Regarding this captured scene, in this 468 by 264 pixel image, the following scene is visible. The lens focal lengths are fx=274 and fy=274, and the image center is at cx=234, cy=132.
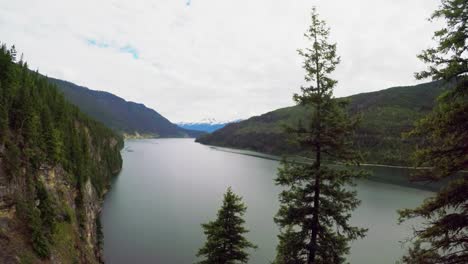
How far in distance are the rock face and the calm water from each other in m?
9.10

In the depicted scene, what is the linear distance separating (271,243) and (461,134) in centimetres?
4036

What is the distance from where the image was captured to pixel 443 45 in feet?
29.6

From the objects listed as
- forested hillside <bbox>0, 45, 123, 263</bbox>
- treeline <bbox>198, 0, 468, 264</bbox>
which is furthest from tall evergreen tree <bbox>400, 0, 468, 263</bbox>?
forested hillside <bbox>0, 45, 123, 263</bbox>

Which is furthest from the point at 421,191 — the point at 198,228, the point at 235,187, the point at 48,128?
the point at 48,128

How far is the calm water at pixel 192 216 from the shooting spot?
4191cm

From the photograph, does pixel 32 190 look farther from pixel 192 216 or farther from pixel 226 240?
pixel 192 216

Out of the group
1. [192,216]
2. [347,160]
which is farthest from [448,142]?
[192,216]

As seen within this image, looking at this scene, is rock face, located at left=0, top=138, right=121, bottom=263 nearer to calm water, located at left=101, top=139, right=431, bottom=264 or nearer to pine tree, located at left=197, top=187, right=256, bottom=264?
calm water, located at left=101, top=139, right=431, bottom=264

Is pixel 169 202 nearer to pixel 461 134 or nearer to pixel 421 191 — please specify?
pixel 461 134

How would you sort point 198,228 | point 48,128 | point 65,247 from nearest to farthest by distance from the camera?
point 65,247, point 48,128, point 198,228

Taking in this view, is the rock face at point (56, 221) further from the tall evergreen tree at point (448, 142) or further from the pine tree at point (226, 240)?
the tall evergreen tree at point (448, 142)

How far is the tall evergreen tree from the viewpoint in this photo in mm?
8539

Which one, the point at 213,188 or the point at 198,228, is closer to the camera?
the point at 198,228

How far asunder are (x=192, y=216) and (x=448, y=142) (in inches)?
2162
